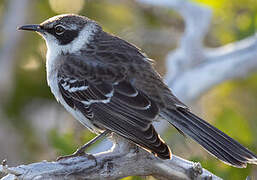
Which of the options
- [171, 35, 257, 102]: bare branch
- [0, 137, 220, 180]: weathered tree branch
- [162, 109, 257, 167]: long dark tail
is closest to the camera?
[0, 137, 220, 180]: weathered tree branch

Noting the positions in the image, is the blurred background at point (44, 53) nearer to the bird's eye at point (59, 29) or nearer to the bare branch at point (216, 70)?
the bare branch at point (216, 70)

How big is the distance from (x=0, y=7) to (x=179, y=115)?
566 centimetres

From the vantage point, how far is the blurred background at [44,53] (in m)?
9.91

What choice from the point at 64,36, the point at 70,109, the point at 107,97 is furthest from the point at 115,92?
the point at 64,36

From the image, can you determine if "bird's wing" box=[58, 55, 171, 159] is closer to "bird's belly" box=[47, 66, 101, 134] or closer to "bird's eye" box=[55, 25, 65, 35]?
"bird's belly" box=[47, 66, 101, 134]

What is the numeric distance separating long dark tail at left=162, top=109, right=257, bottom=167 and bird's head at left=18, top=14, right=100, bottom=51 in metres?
1.28

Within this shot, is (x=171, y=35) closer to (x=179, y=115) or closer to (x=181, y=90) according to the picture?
(x=181, y=90)

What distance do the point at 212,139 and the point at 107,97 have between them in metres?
1.09

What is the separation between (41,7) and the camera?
36.1 feet

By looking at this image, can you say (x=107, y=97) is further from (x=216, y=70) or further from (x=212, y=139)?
(x=216, y=70)

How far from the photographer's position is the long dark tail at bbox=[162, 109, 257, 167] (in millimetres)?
6109

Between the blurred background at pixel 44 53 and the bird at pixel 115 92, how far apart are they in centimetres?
304

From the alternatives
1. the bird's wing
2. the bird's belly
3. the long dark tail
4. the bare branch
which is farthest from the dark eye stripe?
the bare branch

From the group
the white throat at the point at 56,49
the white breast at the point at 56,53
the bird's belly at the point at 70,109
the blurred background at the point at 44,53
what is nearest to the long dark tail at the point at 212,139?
the bird's belly at the point at 70,109
